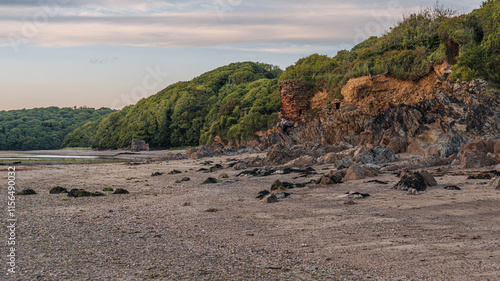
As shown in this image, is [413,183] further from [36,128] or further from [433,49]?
[36,128]

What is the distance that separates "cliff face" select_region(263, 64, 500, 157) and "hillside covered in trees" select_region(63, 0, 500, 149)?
3.38 feet

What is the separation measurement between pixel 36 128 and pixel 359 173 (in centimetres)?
12519

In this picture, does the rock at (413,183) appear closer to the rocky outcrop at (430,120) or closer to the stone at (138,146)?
the rocky outcrop at (430,120)

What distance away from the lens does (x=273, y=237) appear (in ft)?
25.1

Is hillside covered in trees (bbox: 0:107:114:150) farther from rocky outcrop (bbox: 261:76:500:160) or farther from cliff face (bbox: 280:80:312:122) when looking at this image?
rocky outcrop (bbox: 261:76:500:160)

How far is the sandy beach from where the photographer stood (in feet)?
18.6

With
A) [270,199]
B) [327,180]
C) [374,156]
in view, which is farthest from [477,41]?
[270,199]

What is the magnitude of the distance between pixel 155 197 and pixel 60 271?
26.6ft

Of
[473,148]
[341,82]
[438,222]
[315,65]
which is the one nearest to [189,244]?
[438,222]

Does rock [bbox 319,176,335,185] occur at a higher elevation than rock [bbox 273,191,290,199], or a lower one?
higher

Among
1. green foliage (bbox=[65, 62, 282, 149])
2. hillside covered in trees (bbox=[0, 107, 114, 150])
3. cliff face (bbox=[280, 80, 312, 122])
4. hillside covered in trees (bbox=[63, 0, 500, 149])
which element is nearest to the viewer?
hillside covered in trees (bbox=[63, 0, 500, 149])

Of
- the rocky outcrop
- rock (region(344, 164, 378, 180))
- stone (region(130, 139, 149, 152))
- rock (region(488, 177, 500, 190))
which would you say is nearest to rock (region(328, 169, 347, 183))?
rock (region(344, 164, 378, 180))

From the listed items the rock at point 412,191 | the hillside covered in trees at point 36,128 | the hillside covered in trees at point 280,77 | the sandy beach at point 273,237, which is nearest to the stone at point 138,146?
the hillside covered in trees at point 280,77

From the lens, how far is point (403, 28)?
127 feet
